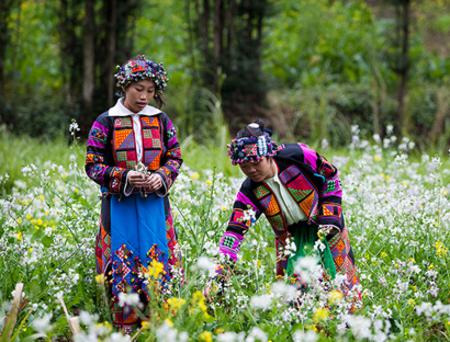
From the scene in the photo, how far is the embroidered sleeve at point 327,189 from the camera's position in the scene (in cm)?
342

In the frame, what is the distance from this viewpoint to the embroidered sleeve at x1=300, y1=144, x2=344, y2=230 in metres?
3.42

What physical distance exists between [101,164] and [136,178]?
0.28 m

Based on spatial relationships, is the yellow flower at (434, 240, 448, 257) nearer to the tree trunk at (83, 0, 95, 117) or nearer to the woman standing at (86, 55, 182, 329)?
the woman standing at (86, 55, 182, 329)

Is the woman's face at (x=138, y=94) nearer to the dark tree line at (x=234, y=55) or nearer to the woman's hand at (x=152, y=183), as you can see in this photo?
the woman's hand at (x=152, y=183)

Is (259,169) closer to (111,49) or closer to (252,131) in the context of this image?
(252,131)

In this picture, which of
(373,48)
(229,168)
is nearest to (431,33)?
(373,48)

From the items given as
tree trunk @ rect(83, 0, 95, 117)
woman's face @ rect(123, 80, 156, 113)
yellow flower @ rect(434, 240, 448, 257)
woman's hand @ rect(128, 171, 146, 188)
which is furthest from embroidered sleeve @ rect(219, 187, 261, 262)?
tree trunk @ rect(83, 0, 95, 117)

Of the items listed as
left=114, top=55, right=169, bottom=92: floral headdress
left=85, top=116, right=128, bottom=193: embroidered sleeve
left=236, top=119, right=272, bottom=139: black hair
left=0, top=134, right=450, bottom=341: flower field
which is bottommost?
left=0, top=134, right=450, bottom=341: flower field

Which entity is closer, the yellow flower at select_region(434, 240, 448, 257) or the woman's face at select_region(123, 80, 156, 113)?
the woman's face at select_region(123, 80, 156, 113)

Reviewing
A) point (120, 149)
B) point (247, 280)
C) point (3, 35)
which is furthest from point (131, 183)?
point (3, 35)

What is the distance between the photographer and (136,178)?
10.4 ft

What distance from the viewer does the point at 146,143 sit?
339 centimetres

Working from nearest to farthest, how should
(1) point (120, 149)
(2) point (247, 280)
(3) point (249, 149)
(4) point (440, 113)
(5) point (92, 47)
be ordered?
1. (3) point (249, 149)
2. (1) point (120, 149)
3. (2) point (247, 280)
4. (5) point (92, 47)
5. (4) point (440, 113)

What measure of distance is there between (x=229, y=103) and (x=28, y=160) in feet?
14.3
